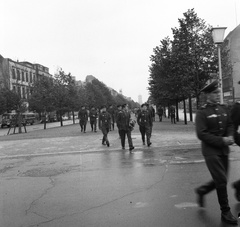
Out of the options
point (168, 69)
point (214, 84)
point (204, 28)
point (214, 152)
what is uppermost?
point (204, 28)

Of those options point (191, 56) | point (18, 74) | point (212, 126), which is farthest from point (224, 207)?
point (18, 74)

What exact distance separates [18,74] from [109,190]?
59302 millimetres

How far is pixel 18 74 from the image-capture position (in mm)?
60250

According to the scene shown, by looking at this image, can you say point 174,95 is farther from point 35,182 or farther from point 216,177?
point 216,177

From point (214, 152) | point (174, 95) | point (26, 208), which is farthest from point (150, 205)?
point (174, 95)

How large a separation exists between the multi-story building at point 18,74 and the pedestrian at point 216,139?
1817 inches

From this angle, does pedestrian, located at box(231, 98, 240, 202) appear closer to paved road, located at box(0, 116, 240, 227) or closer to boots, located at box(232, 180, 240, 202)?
boots, located at box(232, 180, 240, 202)

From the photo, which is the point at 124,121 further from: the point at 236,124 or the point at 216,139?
the point at 216,139

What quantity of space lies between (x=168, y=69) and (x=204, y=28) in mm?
A: 3778

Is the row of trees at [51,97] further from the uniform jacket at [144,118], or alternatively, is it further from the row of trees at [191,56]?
the uniform jacket at [144,118]

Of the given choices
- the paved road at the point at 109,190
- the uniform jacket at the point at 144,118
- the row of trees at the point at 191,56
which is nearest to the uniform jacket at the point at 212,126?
the paved road at the point at 109,190

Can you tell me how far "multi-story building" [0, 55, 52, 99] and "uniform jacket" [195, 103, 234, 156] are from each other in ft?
151

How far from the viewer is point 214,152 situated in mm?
3814

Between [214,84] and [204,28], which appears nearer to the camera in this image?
[214,84]
